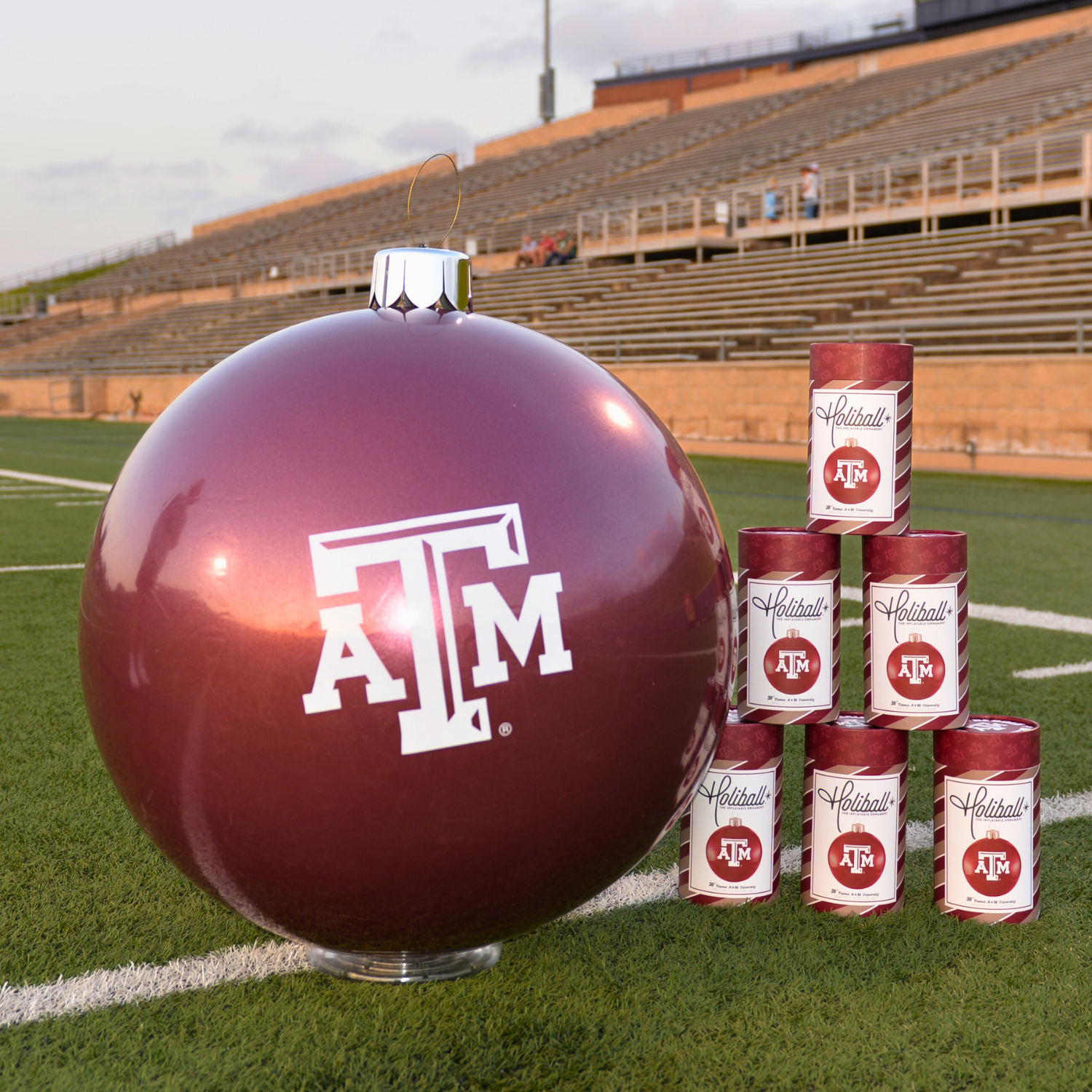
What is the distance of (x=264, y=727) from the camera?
5.61ft

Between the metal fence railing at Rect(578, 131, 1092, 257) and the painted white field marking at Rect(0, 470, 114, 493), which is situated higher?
the metal fence railing at Rect(578, 131, 1092, 257)

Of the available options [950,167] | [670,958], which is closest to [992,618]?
[670,958]

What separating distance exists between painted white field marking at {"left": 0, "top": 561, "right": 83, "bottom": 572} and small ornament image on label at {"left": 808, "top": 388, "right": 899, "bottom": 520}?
5.01 metres

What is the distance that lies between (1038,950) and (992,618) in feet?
→ 10.1

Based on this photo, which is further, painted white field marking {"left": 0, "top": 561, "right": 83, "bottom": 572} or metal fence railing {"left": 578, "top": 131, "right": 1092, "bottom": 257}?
→ metal fence railing {"left": 578, "top": 131, "right": 1092, "bottom": 257}

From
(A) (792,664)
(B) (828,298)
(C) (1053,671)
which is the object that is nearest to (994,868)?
(A) (792,664)

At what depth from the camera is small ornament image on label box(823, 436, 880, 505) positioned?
2.47 metres

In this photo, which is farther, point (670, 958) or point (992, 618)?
point (992, 618)

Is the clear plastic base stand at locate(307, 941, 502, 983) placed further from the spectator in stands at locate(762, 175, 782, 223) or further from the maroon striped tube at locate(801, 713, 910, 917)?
the spectator in stands at locate(762, 175, 782, 223)

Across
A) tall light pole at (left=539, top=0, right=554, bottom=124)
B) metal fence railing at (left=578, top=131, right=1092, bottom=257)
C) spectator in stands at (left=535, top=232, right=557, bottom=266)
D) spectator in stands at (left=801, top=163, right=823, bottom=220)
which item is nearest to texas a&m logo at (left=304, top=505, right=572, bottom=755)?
Result: metal fence railing at (left=578, top=131, right=1092, bottom=257)

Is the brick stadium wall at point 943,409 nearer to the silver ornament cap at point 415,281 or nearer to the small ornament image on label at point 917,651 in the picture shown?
the small ornament image on label at point 917,651

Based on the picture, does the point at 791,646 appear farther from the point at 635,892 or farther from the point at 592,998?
the point at 592,998

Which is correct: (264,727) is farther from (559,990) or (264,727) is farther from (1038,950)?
(1038,950)

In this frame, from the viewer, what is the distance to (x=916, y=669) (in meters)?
2.42
